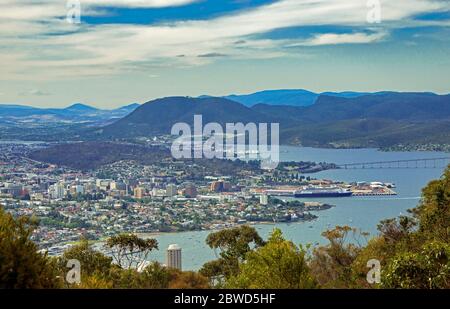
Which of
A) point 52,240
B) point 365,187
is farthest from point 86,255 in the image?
point 365,187

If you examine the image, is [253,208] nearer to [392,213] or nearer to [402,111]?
[392,213]

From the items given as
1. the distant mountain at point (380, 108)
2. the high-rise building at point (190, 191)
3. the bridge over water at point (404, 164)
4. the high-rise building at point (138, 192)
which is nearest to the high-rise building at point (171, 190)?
the high-rise building at point (190, 191)

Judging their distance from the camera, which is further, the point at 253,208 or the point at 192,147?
the point at 192,147

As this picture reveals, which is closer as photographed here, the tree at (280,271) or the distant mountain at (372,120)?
the tree at (280,271)

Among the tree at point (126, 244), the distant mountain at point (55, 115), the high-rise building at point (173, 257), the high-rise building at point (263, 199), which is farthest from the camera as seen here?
the distant mountain at point (55, 115)

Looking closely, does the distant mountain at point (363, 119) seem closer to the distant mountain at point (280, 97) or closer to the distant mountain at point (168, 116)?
the distant mountain at point (280, 97)

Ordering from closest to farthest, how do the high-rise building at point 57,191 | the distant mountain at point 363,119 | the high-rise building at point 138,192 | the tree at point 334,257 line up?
the tree at point 334,257 → the high-rise building at point 57,191 → the high-rise building at point 138,192 → the distant mountain at point 363,119
